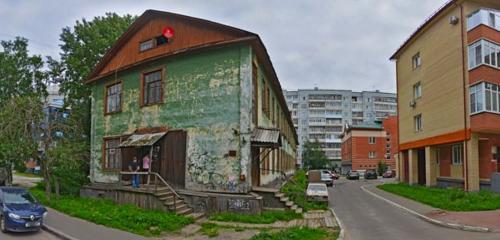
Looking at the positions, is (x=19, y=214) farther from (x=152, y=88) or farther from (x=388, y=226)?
(x=388, y=226)

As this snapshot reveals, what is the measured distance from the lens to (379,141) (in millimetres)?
84375

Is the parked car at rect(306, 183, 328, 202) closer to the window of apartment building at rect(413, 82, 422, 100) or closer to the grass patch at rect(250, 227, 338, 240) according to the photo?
the grass patch at rect(250, 227, 338, 240)

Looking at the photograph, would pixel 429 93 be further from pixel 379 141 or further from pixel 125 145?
pixel 379 141

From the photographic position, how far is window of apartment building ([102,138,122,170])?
24344mm

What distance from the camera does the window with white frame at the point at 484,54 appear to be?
2541 centimetres

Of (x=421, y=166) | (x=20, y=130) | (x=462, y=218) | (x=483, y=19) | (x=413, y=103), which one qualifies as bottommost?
(x=462, y=218)

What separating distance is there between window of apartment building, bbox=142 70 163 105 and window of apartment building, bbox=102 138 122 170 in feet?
10.6

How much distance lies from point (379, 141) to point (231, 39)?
70.1m

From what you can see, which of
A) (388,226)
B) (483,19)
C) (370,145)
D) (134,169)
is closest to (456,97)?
(483,19)

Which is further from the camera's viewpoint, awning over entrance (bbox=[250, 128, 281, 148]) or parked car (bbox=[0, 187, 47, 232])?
awning over entrance (bbox=[250, 128, 281, 148])

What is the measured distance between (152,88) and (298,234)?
12.5 meters

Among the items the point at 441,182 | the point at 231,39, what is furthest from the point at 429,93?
the point at 231,39

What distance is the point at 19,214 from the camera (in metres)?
14.8

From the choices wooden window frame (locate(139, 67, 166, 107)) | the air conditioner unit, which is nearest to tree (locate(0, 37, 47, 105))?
wooden window frame (locate(139, 67, 166, 107))
